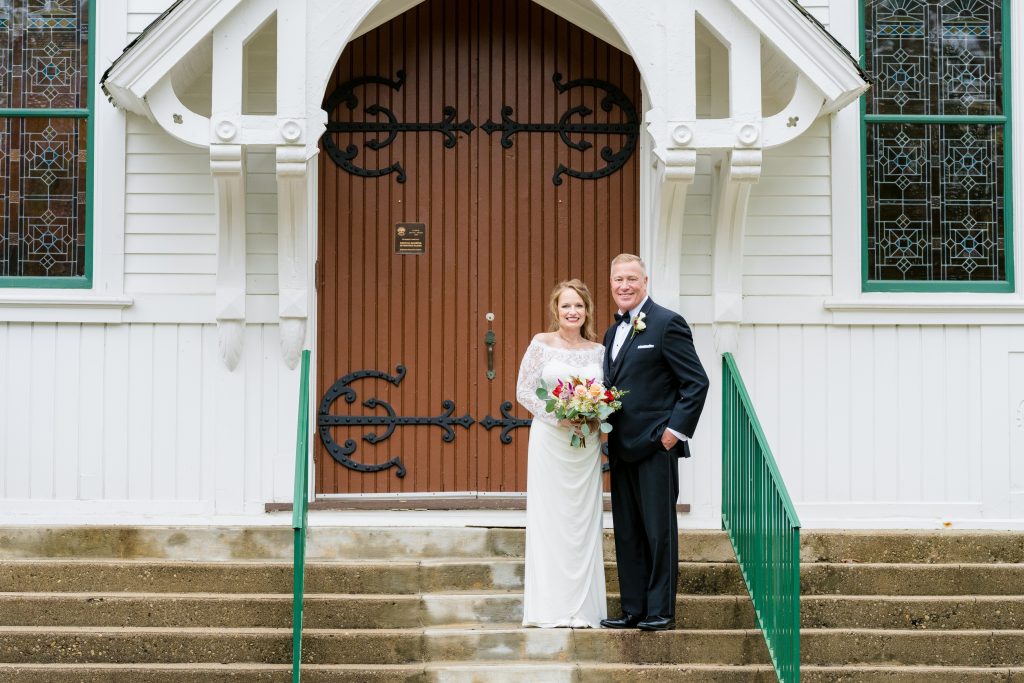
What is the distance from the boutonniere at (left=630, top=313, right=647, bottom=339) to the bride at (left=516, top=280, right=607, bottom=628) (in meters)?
0.23

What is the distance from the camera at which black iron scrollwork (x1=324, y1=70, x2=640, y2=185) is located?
7680 millimetres

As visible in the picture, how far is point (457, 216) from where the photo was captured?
7.73 metres

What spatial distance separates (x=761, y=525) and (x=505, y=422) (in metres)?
2.12

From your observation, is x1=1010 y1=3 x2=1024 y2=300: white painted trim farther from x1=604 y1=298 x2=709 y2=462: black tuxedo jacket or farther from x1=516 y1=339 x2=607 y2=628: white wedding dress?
x1=516 y1=339 x2=607 y2=628: white wedding dress

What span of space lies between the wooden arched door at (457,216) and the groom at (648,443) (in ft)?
5.15

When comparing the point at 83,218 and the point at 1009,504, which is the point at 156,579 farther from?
the point at 1009,504

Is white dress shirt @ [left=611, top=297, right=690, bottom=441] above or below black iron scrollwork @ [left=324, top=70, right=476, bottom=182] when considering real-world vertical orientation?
below

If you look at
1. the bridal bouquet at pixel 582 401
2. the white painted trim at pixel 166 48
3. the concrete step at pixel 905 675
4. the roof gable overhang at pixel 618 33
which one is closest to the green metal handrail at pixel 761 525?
the concrete step at pixel 905 675

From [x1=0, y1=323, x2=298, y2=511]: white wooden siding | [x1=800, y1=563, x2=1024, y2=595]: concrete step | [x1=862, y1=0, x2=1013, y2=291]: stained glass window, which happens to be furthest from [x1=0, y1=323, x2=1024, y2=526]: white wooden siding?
[x1=800, y1=563, x2=1024, y2=595]: concrete step

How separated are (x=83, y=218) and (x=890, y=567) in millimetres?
4780

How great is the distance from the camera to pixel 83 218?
751cm

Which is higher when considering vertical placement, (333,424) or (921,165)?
(921,165)

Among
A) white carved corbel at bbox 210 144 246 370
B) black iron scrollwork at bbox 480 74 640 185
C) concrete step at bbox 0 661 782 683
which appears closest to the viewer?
concrete step at bbox 0 661 782 683

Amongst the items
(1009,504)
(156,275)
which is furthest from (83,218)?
(1009,504)
